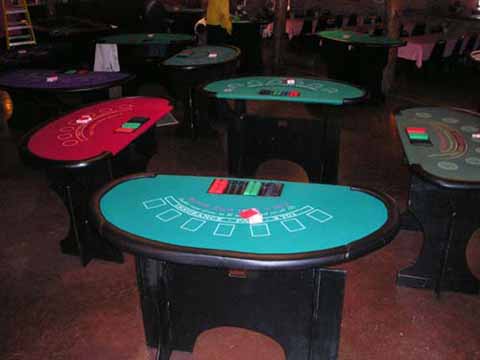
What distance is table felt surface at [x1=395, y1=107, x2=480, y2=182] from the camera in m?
2.45

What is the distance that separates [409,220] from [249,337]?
5.06ft

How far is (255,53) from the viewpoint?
312 inches

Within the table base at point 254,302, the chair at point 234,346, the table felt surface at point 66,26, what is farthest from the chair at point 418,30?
the table base at point 254,302

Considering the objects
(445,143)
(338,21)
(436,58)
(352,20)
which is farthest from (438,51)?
(445,143)

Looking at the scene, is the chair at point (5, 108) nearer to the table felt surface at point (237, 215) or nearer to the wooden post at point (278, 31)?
the wooden post at point (278, 31)

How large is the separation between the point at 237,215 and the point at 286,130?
1.91 meters

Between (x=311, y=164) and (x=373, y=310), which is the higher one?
(x=311, y=164)

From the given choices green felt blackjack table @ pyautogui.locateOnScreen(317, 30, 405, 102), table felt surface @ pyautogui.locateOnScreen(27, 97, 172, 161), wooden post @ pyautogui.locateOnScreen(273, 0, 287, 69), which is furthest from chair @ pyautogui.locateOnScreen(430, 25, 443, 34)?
table felt surface @ pyautogui.locateOnScreen(27, 97, 172, 161)

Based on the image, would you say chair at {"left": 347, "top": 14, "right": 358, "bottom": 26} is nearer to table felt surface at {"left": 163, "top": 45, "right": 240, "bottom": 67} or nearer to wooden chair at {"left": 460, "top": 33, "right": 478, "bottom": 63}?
wooden chair at {"left": 460, "top": 33, "right": 478, "bottom": 63}

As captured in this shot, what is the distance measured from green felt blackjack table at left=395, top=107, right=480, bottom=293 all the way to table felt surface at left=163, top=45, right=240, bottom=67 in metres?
2.47

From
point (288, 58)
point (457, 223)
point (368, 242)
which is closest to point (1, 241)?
point (368, 242)

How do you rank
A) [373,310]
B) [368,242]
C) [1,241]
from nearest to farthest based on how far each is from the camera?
[368,242]
[373,310]
[1,241]

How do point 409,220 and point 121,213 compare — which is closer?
point 121,213

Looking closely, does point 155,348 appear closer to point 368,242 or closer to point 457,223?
point 368,242
